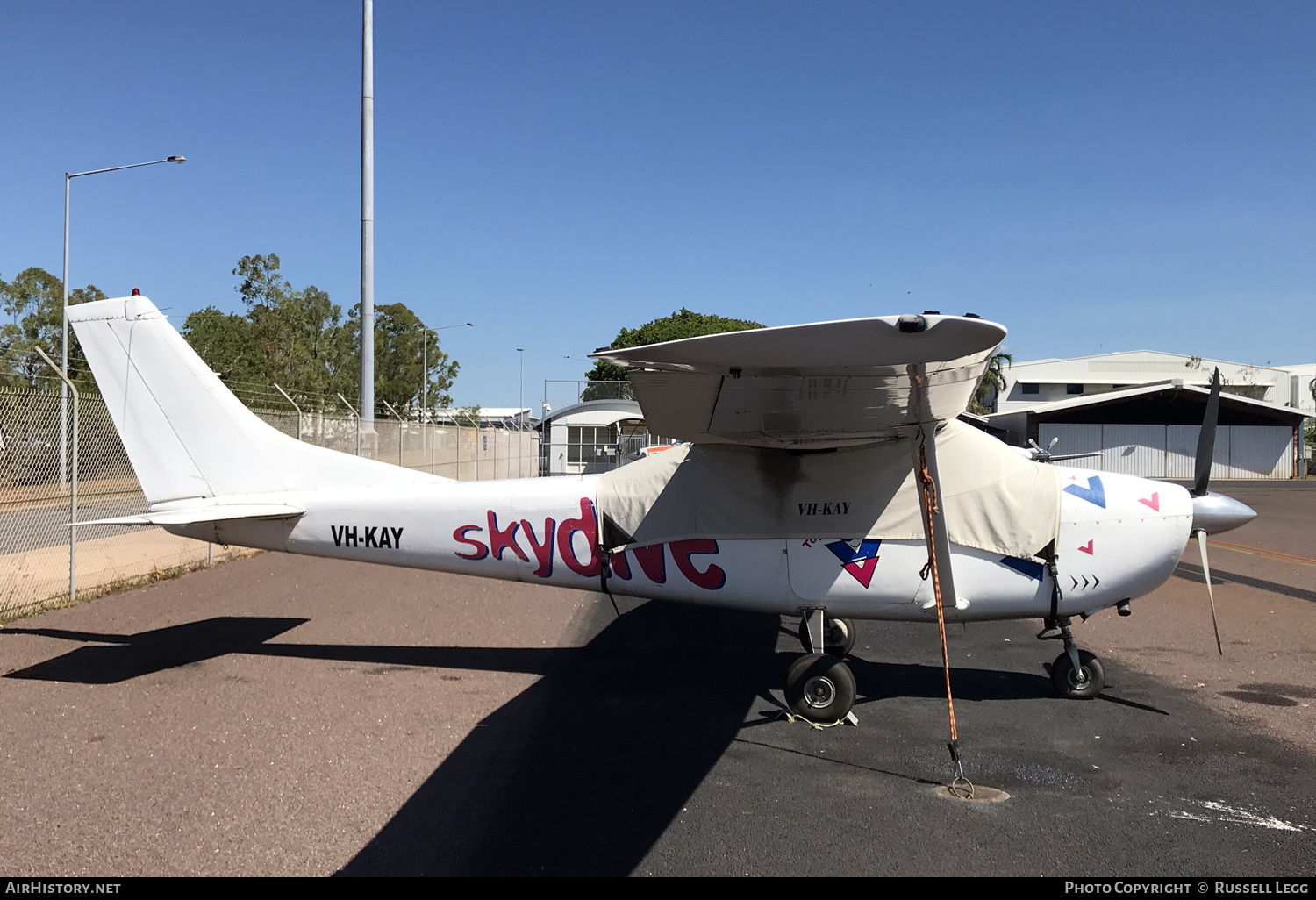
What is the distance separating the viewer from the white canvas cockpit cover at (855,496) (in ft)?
18.6

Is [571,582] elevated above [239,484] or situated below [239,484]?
below

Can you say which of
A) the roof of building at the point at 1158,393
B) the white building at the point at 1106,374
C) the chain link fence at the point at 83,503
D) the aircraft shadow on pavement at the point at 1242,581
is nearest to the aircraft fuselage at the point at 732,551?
the chain link fence at the point at 83,503

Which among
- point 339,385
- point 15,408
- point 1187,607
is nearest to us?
point 15,408

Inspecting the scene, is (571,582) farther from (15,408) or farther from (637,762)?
(15,408)

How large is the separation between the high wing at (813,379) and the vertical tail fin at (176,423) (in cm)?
365

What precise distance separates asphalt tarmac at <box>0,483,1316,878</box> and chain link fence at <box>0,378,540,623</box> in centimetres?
164

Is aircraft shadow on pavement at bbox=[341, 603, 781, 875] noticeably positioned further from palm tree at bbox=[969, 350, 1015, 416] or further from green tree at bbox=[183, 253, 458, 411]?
palm tree at bbox=[969, 350, 1015, 416]

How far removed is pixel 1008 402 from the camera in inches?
2881

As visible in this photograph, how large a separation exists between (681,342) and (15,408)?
29.4ft

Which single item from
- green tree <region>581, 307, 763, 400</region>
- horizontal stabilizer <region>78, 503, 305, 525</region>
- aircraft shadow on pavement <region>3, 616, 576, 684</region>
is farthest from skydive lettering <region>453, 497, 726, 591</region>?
green tree <region>581, 307, 763, 400</region>

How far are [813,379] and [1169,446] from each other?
4704 cm

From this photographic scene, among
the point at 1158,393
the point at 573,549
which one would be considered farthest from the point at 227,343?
the point at 1158,393

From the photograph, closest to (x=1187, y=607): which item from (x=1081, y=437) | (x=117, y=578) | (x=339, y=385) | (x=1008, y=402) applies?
(x=117, y=578)

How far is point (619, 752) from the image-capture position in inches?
191
